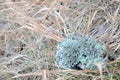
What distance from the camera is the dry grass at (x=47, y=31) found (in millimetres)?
1315

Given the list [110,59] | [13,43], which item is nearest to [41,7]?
[13,43]

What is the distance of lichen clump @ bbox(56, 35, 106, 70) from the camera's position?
1.24 m

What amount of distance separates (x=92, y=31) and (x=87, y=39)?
0.16 meters

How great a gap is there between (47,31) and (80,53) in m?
0.25

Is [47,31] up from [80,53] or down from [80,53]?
up

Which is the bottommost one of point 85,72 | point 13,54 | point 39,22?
point 85,72

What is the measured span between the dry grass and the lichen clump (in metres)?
0.03

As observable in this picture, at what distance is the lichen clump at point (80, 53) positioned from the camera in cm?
124

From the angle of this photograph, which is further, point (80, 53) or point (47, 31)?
point (47, 31)

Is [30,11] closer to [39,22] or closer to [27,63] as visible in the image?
[39,22]

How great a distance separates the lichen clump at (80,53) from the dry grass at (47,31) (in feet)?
0.09

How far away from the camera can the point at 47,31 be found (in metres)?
1.45

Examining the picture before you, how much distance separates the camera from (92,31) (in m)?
1.45

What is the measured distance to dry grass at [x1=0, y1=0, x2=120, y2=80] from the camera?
1.31m
